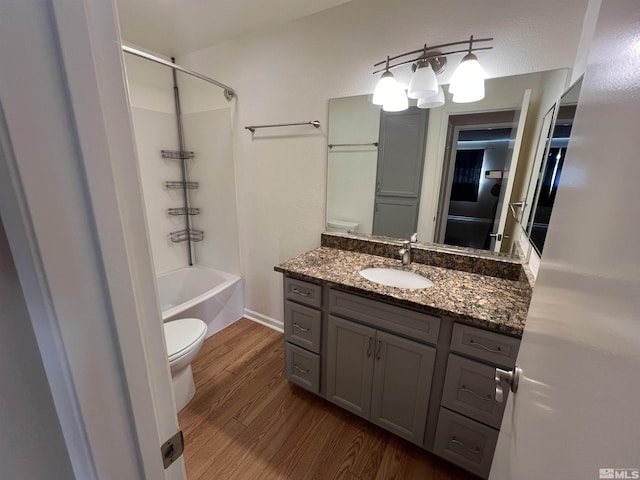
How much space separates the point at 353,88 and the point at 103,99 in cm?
166

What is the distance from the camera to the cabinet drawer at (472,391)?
109 cm

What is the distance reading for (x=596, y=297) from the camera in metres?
0.36

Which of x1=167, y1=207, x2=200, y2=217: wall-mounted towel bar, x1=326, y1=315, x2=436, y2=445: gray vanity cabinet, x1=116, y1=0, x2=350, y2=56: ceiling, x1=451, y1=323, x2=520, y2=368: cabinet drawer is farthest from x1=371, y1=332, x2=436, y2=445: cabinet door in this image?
x1=167, y1=207, x2=200, y2=217: wall-mounted towel bar

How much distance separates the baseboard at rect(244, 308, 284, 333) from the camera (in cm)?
245

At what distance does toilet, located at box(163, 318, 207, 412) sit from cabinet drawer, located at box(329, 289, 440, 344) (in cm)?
87

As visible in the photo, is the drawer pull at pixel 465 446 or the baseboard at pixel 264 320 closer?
the drawer pull at pixel 465 446

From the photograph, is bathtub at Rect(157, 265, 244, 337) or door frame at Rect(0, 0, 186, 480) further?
bathtub at Rect(157, 265, 244, 337)

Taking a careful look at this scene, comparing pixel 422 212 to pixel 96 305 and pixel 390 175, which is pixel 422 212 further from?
pixel 96 305

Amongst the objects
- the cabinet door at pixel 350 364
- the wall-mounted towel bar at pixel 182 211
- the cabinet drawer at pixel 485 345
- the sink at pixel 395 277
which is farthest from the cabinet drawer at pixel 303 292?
the wall-mounted towel bar at pixel 182 211

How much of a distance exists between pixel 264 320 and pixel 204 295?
601 millimetres

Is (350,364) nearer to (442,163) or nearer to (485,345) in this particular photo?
(485,345)

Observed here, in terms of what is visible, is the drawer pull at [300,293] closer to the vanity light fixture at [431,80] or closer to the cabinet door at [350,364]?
the cabinet door at [350,364]

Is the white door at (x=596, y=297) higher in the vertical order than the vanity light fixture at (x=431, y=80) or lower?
lower

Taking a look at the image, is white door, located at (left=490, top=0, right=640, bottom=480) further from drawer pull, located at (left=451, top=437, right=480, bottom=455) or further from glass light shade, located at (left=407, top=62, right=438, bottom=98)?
glass light shade, located at (left=407, top=62, right=438, bottom=98)
